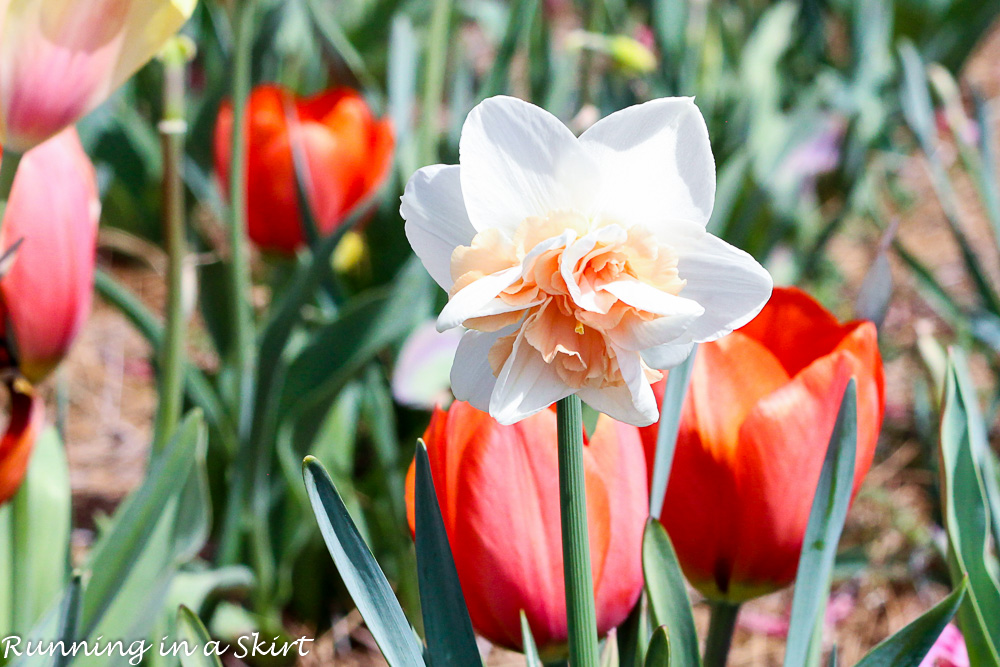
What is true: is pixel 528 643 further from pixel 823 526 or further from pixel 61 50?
pixel 61 50

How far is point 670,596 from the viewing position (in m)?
0.38

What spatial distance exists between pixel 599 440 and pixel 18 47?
31 cm

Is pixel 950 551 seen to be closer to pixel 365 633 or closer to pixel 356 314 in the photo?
pixel 356 314

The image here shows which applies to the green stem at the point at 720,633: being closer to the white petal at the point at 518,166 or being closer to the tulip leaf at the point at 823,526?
the tulip leaf at the point at 823,526

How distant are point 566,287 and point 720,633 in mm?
276

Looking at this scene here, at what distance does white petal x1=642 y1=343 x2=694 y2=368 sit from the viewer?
26cm

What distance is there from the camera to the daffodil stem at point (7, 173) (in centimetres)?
37

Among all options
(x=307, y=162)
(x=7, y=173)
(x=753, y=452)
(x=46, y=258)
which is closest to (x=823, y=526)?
(x=753, y=452)

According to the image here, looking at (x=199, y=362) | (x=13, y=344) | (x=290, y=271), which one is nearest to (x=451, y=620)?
(x=13, y=344)

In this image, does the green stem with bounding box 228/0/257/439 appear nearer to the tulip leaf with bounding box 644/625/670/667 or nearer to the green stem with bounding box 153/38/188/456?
the green stem with bounding box 153/38/188/456

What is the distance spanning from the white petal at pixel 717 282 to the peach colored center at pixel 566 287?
0.04 ft

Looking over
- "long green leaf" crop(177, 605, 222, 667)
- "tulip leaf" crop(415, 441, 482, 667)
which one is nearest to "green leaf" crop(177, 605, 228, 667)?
"long green leaf" crop(177, 605, 222, 667)

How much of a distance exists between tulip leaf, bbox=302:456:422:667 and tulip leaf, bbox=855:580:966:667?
192 mm

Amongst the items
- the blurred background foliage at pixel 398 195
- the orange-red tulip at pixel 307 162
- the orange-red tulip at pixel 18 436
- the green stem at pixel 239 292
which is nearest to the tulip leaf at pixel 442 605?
the blurred background foliage at pixel 398 195
